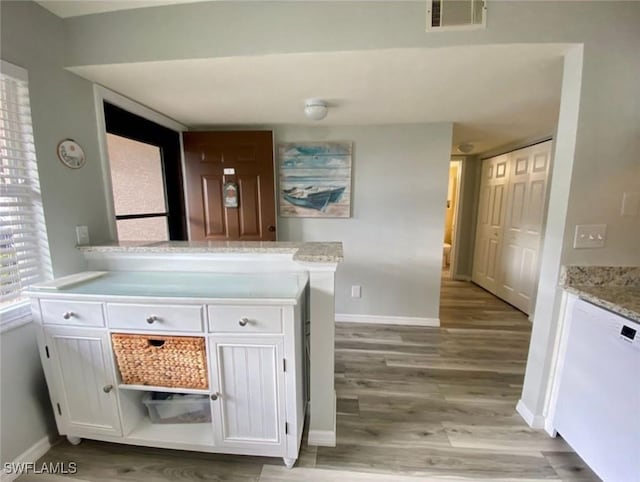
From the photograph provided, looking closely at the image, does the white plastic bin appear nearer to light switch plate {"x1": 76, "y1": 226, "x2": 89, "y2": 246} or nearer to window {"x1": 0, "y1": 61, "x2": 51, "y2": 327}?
window {"x1": 0, "y1": 61, "x2": 51, "y2": 327}

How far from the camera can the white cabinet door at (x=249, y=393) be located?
4.00 ft

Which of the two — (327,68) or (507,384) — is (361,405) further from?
(327,68)

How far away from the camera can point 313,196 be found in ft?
8.93

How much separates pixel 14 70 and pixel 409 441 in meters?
2.81

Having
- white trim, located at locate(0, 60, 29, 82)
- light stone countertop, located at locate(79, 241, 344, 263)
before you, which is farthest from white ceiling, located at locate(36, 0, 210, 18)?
light stone countertop, located at locate(79, 241, 344, 263)

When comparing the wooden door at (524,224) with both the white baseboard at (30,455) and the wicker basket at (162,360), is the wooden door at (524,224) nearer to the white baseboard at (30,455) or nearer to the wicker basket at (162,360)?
the wicker basket at (162,360)

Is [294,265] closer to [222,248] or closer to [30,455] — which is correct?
[222,248]

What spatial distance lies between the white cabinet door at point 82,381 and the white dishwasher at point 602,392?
234 centimetres

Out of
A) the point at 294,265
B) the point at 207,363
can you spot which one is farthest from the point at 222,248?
the point at 207,363

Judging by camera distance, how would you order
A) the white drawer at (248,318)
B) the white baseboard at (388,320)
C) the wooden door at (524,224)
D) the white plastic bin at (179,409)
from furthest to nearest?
1. the wooden door at (524,224)
2. the white baseboard at (388,320)
3. the white plastic bin at (179,409)
4. the white drawer at (248,318)

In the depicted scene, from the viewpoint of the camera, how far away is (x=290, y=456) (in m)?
1.30

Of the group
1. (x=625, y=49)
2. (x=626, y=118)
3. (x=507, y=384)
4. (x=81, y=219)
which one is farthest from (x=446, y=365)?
(x=81, y=219)

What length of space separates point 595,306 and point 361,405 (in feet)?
4.56

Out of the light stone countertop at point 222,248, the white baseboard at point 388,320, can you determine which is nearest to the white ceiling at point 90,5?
the light stone countertop at point 222,248
